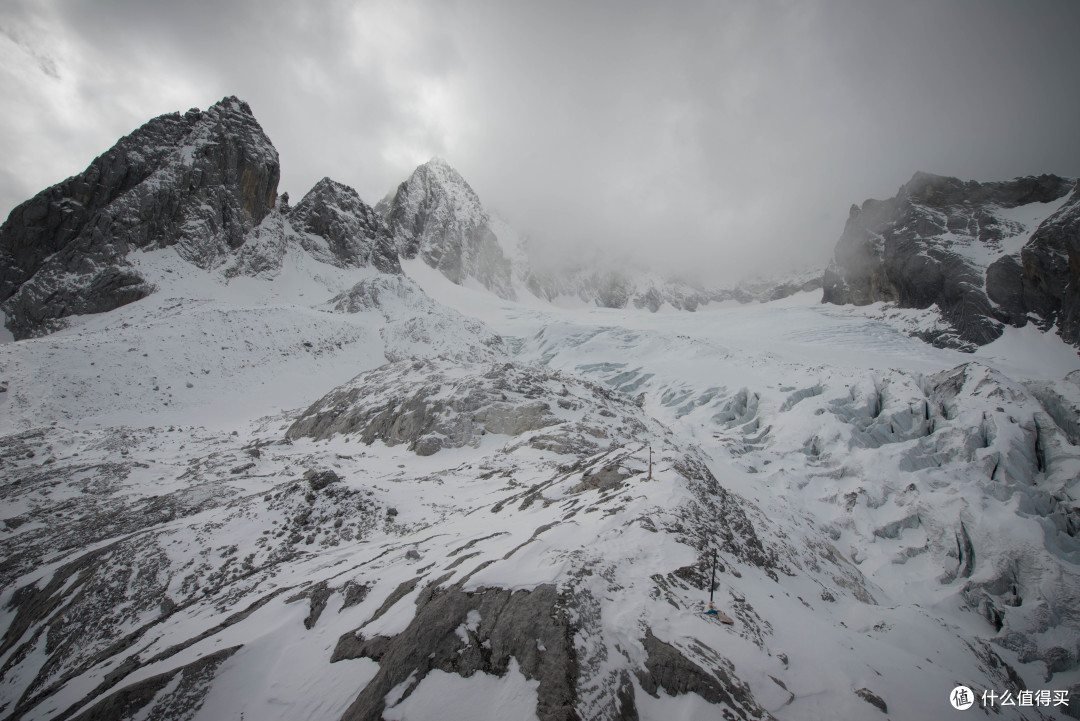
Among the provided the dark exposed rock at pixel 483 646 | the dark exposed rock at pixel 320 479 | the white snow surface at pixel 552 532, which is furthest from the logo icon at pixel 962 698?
the dark exposed rock at pixel 320 479

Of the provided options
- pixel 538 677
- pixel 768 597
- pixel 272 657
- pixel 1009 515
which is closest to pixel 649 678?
pixel 538 677

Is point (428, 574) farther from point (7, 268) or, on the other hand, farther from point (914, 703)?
point (7, 268)

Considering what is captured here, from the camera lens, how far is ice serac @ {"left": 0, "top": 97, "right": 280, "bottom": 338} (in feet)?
205

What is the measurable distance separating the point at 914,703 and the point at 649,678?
18.5 ft

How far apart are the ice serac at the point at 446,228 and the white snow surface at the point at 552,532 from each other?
101 meters

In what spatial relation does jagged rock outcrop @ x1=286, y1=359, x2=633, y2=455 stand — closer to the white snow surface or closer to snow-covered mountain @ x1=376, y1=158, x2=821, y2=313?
the white snow surface

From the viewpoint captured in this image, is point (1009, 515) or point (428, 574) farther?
point (1009, 515)

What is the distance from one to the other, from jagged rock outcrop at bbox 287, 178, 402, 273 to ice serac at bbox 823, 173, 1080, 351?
4781 inches

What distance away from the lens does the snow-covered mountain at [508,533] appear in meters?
6.48

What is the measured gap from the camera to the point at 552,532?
393 inches

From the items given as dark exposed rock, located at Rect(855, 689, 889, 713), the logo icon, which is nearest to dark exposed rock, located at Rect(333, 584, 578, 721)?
dark exposed rock, located at Rect(855, 689, 889, 713)

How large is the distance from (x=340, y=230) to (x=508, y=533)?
342ft

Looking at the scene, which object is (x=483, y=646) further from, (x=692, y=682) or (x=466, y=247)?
(x=466, y=247)

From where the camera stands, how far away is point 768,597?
32.8ft
